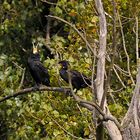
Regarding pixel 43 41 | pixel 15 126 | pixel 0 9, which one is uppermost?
pixel 0 9

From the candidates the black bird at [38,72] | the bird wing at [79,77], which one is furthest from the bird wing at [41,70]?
the bird wing at [79,77]

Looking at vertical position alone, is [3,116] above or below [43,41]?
below

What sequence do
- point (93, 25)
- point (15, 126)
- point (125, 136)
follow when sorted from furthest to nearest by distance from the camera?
point (15, 126) < point (93, 25) < point (125, 136)

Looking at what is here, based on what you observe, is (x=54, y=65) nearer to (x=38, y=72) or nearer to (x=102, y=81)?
(x=38, y=72)

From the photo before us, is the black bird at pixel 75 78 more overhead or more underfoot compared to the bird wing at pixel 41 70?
more underfoot

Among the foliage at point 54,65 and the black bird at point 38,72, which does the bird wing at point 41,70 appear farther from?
the foliage at point 54,65

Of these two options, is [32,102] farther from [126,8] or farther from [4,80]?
[126,8]

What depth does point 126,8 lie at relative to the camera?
707 cm

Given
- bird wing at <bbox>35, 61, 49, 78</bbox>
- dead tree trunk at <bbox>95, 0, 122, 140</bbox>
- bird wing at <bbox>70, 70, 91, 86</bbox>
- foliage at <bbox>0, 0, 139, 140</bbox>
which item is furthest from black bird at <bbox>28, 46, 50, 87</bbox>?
dead tree trunk at <bbox>95, 0, 122, 140</bbox>

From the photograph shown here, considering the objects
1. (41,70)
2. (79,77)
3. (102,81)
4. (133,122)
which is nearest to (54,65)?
(41,70)

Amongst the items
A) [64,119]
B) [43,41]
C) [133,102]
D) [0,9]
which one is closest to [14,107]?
[64,119]

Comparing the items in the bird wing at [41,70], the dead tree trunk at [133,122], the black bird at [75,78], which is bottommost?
the dead tree trunk at [133,122]

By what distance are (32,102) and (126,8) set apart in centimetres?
165

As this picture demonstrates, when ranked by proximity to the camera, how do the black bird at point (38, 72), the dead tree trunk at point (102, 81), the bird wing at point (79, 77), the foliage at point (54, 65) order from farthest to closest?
the foliage at point (54, 65)
the black bird at point (38, 72)
the bird wing at point (79, 77)
the dead tree trunk at point (102, 81)
